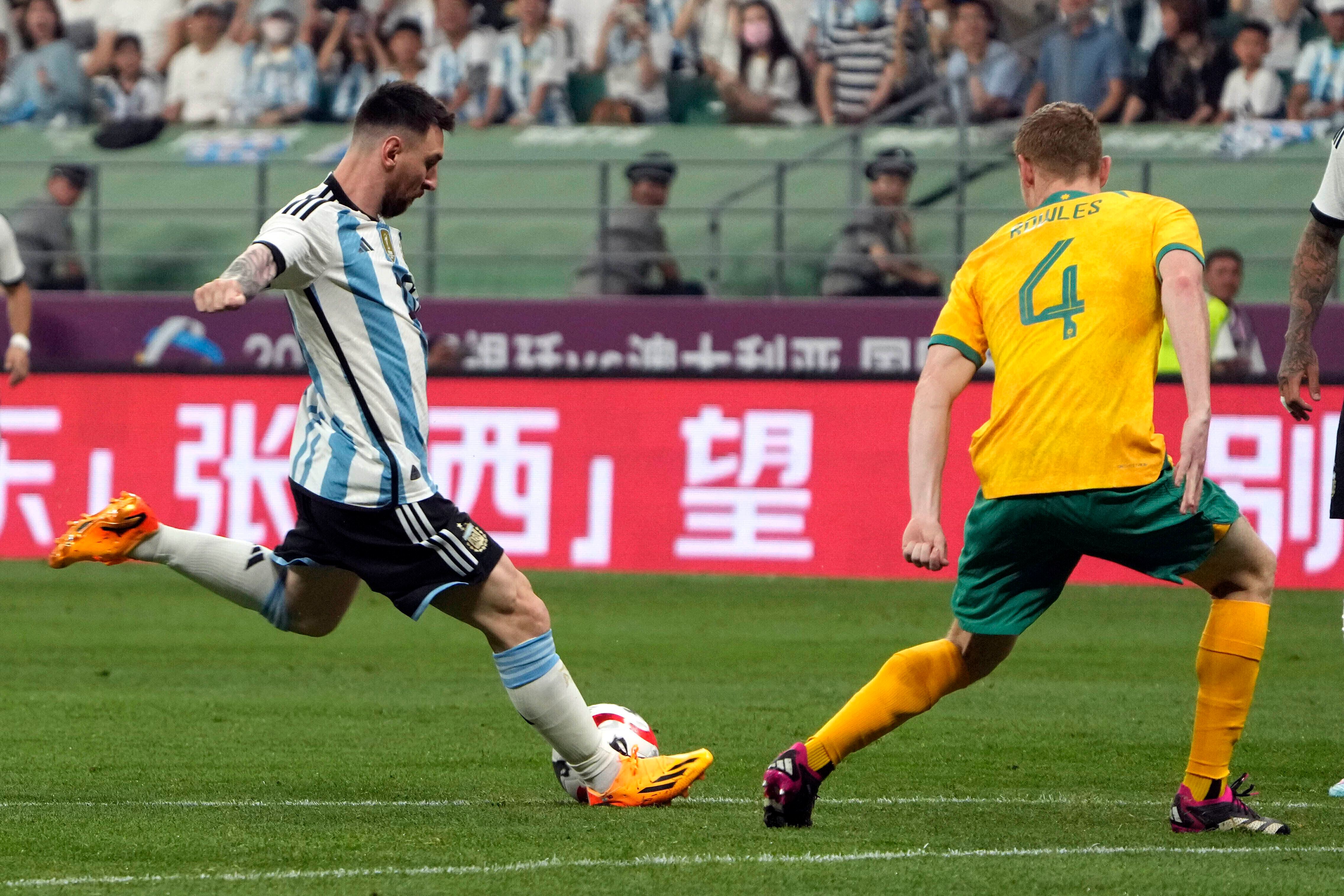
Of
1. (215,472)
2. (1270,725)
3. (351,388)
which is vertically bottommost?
(215,472)

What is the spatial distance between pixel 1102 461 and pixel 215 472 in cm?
913

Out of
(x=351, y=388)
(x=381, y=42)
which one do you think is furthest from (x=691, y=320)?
(x=351, y=388)

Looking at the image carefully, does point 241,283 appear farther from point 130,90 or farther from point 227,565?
point 130,90

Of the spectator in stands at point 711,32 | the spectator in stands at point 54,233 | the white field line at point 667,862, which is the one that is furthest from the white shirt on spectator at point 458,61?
the white field line at point 667,862

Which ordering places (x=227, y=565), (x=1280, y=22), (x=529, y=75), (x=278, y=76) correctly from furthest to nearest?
(x=278, y=76)
(x=529, y=75)
(x=1280, y=22)
(x=227, y=565)

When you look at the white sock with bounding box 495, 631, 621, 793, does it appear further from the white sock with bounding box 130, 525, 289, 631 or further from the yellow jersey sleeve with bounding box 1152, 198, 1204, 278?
the yellow jersey sleeve with bounding box 1152, 198, 1204, 278

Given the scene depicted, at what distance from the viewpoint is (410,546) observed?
17.3 feet

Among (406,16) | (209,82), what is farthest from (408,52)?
(209,82)

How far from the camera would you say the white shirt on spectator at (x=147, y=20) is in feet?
67.6

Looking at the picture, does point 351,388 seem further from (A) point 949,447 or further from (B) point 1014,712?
(A) point 949,447

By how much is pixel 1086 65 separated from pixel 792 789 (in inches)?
530

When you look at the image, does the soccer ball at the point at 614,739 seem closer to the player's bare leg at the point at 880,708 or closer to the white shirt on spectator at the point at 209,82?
the player's bare leg at the point at 880,708

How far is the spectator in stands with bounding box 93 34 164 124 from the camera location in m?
20.1

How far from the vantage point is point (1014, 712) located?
764 centimetres
